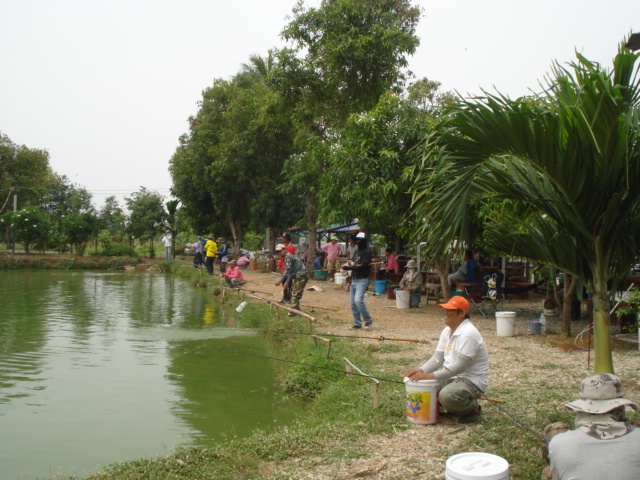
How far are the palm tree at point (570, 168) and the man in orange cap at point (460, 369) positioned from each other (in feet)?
2.36

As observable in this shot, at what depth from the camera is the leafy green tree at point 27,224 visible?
3259 cm

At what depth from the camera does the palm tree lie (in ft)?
13.2

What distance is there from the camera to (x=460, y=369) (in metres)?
4.90

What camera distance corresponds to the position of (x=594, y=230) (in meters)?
4.30

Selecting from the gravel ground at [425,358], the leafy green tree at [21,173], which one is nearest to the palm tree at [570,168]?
the gravel ground at [425,358]

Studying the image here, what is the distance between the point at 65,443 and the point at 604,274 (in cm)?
522

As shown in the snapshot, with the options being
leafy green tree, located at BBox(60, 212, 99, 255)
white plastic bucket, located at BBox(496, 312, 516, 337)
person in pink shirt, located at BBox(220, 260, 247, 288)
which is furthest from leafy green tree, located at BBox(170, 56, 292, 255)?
white plastic bucket, located at BBox(496, 312, 516, 337)

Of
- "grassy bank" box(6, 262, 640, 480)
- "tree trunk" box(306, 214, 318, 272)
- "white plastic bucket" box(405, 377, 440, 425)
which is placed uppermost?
"tree trunk" box(306, 214, 318, 272)

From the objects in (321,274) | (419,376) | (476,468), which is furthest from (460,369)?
(321,274)

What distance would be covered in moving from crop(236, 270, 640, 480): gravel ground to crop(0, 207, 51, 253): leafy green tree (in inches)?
932

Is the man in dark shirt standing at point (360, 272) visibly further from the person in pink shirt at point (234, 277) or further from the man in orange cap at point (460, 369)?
the person in pink shirt at point (234, 277)

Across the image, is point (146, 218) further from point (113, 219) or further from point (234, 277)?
point (234, 277)

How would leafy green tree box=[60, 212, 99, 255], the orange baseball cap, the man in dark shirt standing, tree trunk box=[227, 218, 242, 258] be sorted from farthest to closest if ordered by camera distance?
leafy green tree box=[60, 212, 99, 255] < tree trunk box=[227, 218, 242, 258] < the man in dark shirt standing < the orange baseball cap

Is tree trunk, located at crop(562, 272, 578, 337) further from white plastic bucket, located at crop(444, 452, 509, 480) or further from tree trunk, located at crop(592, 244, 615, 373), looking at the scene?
white plastic bucket, located at crop(444, 452, 509, 480)
